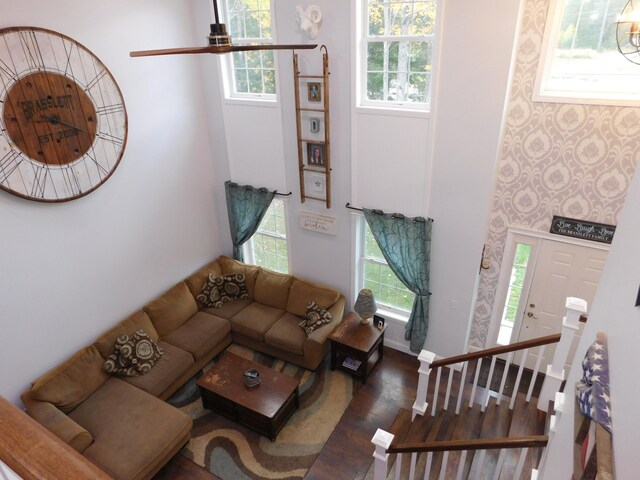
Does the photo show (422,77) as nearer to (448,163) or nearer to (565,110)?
(448,163)

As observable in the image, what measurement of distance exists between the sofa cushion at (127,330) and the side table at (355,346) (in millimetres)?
2264

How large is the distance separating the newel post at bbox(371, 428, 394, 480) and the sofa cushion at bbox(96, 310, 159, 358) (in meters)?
3.28

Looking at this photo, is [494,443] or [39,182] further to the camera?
[39,182]

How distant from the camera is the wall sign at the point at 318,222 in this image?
5.59 meters

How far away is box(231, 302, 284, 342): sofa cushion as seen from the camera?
5.70 meters

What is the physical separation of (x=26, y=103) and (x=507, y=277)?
5339mm

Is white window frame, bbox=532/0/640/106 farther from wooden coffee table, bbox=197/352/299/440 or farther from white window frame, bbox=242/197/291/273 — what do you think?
wooden coffee table, bbox=197/352/299/440


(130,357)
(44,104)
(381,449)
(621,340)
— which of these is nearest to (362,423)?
(381,449)

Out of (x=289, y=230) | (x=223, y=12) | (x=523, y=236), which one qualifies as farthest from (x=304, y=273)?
(x=223, y=12)

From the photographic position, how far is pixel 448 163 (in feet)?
15.1

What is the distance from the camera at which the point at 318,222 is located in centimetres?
568

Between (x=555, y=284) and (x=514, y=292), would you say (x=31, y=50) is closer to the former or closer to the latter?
(x=514, y=292)

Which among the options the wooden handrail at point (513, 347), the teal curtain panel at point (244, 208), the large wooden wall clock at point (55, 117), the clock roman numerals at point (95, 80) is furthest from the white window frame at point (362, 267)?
the clock roman numerals at point (95, 80)

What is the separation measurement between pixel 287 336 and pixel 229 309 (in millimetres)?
1046
